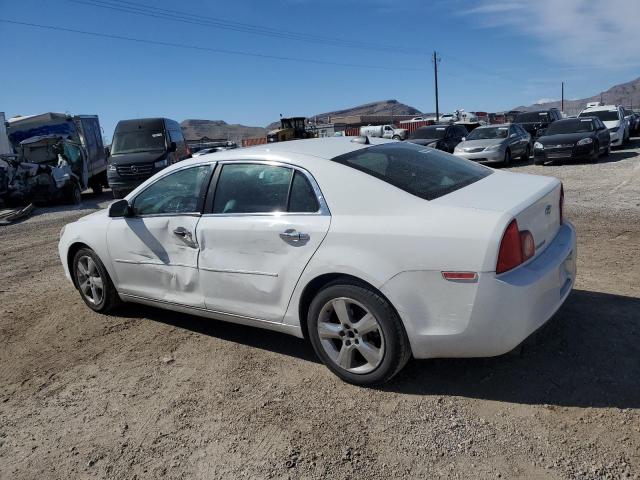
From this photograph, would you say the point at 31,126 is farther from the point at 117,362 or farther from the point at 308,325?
the point at 308,325

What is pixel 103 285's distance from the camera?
4.78 meters

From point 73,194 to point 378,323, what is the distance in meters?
14.9

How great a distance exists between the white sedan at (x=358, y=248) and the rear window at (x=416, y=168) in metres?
0.02

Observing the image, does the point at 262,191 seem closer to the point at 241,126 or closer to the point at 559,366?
the point at 559,366

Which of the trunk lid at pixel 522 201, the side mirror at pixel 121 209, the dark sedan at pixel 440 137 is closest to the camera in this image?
the trunk lid at pixel 522 201

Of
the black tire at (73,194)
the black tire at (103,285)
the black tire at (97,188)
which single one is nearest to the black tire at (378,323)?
the black tire at (103,285)

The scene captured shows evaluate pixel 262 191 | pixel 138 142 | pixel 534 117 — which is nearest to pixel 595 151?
pixel 534 117

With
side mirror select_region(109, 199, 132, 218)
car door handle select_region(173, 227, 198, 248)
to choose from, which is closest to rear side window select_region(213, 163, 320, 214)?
car door handle select_region(173, 227, 198, 248)

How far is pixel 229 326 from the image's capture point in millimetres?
4512

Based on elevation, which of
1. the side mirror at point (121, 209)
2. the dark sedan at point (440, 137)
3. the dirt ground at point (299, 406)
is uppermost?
the side mirror at point (121, 209)

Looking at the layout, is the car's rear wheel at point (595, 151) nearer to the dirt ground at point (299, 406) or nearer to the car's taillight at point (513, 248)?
the dirt ground at point (299, 406)

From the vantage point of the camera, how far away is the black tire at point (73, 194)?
15617 millimetres

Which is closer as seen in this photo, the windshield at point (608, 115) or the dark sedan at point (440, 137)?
the dark sedan at point (440, 137)

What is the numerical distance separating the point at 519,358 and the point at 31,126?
65.0 feet
